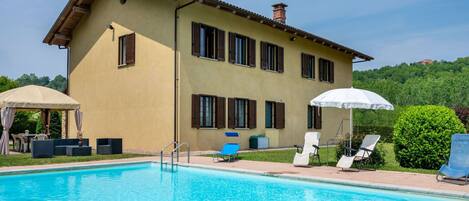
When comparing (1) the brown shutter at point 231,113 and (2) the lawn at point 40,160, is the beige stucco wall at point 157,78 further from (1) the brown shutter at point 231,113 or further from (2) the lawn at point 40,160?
(2) the lawn at point 40,160

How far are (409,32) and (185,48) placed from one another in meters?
18.3

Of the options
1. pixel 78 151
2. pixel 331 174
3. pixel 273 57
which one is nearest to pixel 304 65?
pixel 273 57

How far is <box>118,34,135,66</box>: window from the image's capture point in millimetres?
16859

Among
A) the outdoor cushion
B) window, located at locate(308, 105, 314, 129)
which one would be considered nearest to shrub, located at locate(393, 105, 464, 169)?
the outdoor cushion

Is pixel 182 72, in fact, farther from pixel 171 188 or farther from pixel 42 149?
pixel 171 188

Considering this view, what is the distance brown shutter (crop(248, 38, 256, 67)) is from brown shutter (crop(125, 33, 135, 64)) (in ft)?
15.9

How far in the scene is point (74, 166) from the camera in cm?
1170

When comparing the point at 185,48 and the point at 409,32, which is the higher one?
the point at 409,32

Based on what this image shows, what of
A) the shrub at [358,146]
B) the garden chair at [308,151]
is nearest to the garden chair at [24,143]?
the garden chair at [308,151]

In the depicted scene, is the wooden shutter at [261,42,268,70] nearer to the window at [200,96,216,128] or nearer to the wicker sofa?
the window at [200,96,216,128]

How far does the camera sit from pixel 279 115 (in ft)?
66.0

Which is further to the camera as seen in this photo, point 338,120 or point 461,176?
point 338,120

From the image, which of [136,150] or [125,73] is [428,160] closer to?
[136,150]

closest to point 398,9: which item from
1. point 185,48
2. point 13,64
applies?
point 185,48
